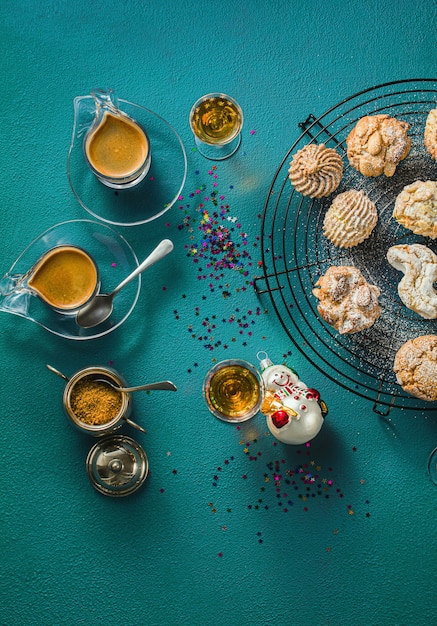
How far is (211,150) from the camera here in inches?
116

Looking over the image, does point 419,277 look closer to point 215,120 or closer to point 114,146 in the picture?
point 215,120

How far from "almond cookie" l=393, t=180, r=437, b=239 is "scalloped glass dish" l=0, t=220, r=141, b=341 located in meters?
1.05

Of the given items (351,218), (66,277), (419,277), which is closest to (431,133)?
(351,218)

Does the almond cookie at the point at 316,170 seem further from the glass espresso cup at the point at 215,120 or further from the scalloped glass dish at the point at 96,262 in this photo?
the scalloped glass dish at the point at 96,262

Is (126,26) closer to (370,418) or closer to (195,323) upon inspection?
(195,323)

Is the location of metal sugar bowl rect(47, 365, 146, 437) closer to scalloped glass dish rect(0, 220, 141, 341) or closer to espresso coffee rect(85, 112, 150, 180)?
scalloped glass dish rect(0, 220, 141, 341)

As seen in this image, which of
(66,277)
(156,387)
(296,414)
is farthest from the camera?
(66,277)

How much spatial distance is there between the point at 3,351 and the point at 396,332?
1557 millimetres

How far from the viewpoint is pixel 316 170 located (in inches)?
108

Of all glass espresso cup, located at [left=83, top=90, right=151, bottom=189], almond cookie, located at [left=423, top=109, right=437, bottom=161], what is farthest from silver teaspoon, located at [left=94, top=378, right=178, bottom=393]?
almond cookie, located at [left=423, top=109, right=437, bottom=161]

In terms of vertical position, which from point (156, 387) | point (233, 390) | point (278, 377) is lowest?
point (156, 387)

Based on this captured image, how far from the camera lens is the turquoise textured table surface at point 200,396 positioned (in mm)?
2879

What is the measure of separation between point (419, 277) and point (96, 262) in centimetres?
124

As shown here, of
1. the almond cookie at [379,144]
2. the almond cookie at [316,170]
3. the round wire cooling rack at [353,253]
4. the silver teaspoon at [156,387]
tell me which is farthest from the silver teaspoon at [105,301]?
the almond cookie at [379,144]
